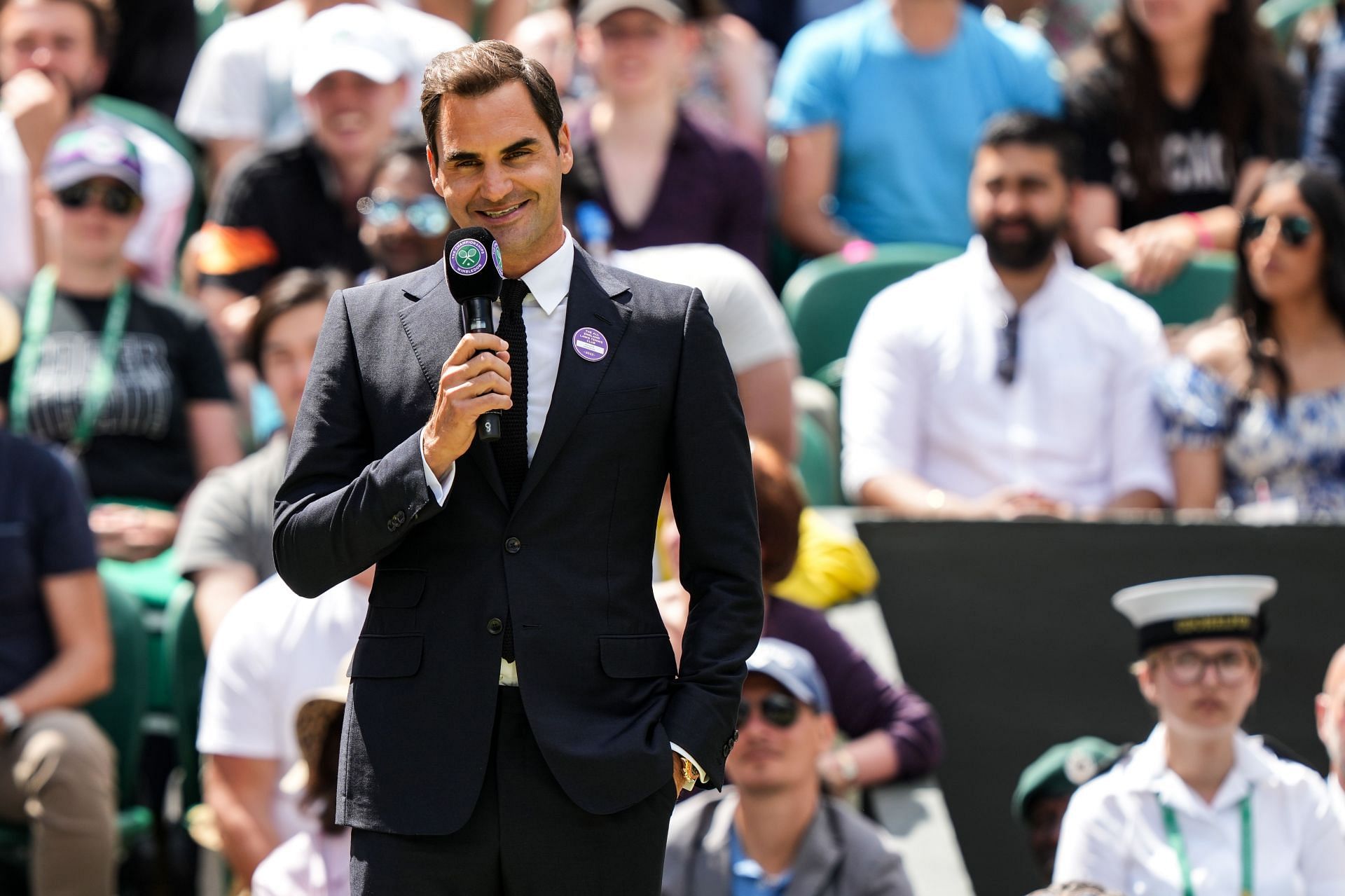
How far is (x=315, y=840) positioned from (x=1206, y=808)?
75.5 inches

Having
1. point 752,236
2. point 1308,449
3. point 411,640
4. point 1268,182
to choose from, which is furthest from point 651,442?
point 752,236

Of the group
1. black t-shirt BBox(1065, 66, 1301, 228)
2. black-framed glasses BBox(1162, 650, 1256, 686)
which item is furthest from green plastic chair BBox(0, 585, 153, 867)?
black t-shirt BBox(1065, 66, 1301, 228)

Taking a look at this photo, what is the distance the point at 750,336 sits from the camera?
206 inches

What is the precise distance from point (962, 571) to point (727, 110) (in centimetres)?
324

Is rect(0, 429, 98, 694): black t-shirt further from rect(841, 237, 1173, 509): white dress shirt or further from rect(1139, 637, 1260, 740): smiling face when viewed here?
rect(1139, 637, 1260, 740): smiling face

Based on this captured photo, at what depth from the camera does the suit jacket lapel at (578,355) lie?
238 centimetres

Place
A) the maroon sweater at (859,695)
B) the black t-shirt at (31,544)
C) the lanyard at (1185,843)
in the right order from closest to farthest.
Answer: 1. the lanyard at (1185,843)
2. the maroon sweater at (859,695)
3. the black t-shirt at (31,544)

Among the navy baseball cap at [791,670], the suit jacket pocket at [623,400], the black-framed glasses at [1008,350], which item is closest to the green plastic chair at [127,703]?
the navy baseball cap at [791,670]

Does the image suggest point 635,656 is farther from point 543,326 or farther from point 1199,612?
point 1199,612

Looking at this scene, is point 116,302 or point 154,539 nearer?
point 154,539

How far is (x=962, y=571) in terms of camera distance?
16.6 feet

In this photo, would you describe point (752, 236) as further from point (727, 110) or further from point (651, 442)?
point (651, 442)

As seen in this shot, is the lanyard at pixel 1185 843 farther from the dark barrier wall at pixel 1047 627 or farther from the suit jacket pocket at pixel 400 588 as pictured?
the suit jacket pocket at pixel 400 588

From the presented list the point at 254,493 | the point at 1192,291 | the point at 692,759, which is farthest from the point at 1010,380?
the point at 692,759
